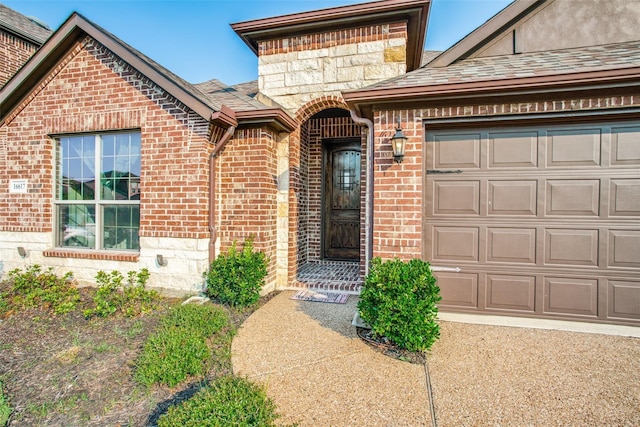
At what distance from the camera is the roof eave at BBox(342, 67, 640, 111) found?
3520mm

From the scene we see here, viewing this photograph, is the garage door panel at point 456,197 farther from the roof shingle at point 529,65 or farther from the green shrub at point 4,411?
the green shrub at point 4,411

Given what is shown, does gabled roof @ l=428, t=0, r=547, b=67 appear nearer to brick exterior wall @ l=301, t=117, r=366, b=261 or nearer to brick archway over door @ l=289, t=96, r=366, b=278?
brick archway over door @ l=289, t=96, r=366, b=278

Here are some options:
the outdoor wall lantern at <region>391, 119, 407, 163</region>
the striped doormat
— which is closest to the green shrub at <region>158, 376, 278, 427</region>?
the striped doormat

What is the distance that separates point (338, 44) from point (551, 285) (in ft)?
16.4

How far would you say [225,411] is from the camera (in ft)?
6.67

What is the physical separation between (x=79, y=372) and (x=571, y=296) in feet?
18.5

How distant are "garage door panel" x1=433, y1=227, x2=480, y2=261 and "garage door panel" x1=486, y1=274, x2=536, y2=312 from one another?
15.6 inches

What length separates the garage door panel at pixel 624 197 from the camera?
12.6 ft

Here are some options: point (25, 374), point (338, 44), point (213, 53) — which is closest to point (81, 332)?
point (25, 374)

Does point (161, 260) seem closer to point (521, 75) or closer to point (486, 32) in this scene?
point (521, 75)

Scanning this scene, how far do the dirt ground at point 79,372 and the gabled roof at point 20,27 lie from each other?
9504mm

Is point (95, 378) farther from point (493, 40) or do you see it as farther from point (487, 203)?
point (493, 40)

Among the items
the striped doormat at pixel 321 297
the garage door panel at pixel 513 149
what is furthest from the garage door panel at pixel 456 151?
the striped doormat at pixel 321 297

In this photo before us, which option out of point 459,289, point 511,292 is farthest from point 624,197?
point 459,289
